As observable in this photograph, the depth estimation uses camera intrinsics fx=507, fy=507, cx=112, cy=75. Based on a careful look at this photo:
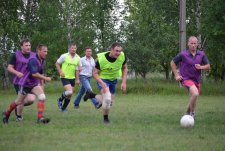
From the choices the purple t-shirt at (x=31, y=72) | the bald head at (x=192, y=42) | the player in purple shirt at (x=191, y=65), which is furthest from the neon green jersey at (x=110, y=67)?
the bald head at (x=192, y=42)

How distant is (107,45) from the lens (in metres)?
36.1

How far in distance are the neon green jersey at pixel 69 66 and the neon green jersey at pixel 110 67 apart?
3520 millimetres

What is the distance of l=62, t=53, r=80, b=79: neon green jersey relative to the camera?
1578cm

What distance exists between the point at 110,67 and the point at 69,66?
3.89 metres

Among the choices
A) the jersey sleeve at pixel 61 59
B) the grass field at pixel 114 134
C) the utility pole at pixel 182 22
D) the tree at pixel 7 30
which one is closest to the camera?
the grass field at pixel 114 134

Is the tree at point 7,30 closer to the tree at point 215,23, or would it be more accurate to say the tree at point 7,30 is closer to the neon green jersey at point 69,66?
the tree at point 215,23

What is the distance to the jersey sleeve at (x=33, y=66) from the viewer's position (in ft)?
38.2

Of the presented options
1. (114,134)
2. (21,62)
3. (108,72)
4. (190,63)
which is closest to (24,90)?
(21,62)

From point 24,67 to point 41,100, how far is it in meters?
0.94

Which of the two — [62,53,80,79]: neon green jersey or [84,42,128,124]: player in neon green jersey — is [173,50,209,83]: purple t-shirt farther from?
[62,53,80,79]: neon green jersey

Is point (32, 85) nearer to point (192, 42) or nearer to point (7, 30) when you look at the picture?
point (192, 42)

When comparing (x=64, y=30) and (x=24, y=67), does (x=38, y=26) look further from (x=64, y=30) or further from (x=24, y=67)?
(x=24, y=67)

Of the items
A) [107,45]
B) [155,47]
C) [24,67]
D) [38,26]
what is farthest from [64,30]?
[24,67]

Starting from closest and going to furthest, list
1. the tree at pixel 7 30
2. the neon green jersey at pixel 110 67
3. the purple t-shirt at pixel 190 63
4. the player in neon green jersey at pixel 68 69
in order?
the purple t-shirt at pixel 190 63 → the neon green jersey at pixel 110 67 → the player in neon green jersey at pixel 68 69 → the tree at pixel 7 30
